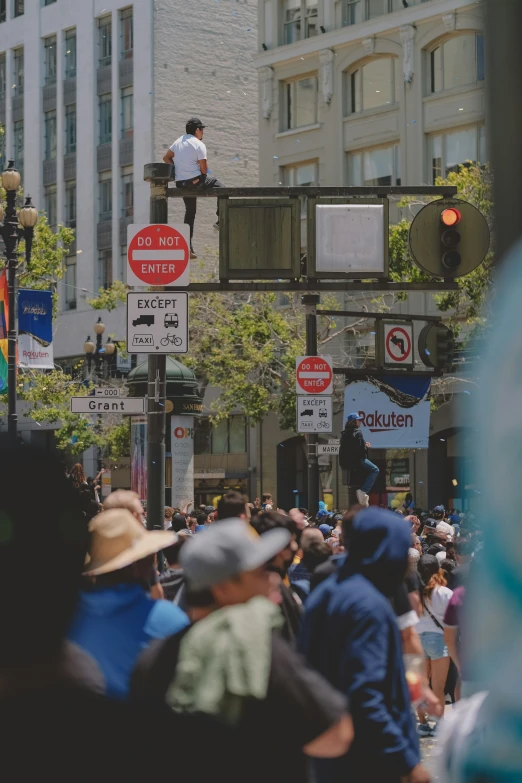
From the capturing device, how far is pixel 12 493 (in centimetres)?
356

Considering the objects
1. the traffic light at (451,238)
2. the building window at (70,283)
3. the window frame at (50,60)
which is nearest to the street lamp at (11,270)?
the traffic light at (451,238)

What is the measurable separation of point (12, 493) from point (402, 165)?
42.2 m

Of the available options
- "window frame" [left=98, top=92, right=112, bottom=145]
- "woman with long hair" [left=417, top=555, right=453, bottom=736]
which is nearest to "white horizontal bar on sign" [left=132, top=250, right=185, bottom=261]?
"woman with long hair" [left=417, top=555, right=453, bottom=736]

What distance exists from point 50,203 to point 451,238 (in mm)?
48589

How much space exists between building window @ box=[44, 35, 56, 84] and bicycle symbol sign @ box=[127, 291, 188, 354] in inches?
1985

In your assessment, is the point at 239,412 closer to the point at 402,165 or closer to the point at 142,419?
the point at 402,165

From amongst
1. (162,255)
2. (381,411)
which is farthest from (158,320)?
(381,411)

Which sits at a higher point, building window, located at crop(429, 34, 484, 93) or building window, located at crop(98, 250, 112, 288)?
building window, located at crop(429, 34, 484, 93)

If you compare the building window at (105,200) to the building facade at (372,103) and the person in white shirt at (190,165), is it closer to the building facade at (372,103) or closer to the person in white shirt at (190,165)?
the building facade at (372,103)

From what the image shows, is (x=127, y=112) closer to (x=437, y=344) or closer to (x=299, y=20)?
(x=299, y=20)

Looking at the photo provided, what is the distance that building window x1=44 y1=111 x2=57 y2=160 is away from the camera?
200 ft

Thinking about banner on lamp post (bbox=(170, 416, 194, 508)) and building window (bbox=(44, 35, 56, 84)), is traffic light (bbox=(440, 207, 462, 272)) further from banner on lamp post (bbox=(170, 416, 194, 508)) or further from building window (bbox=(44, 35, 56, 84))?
building window (bbox=(44, 35, 56, 84))

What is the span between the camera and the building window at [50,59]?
202ft

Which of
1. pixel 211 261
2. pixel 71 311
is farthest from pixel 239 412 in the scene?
pixel 71 311
